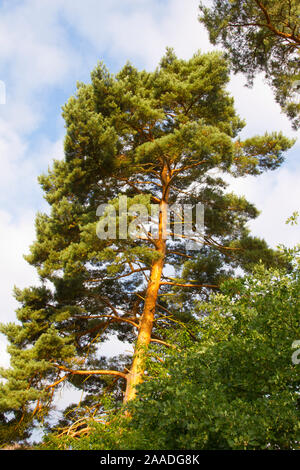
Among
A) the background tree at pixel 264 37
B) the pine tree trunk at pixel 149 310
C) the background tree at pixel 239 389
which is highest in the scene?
the background tree at pixel 264 37

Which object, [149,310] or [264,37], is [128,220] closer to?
[149,310]

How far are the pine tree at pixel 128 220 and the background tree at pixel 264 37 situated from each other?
0.97m

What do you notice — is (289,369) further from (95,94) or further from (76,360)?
(95,94)

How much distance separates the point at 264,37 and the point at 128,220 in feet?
19.2

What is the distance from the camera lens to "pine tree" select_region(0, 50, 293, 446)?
8.77m

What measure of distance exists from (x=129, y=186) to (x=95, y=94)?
319cm

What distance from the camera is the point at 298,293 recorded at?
4703 mm

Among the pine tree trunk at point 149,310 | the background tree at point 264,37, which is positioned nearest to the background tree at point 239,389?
the pine tree trunk at point 149,310

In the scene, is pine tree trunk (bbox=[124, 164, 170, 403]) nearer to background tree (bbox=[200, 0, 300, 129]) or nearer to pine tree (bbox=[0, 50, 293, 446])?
pine tree (bbox=[0, 50, 293, 446])

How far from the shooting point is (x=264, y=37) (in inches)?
354

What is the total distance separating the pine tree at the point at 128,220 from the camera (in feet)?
28.8

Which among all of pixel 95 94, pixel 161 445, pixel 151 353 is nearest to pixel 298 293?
pixel 161 445

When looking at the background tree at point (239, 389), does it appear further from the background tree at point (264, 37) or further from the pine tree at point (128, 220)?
the background tree at point (264, 37)

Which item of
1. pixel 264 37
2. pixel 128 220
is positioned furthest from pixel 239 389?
pixel 264 37
